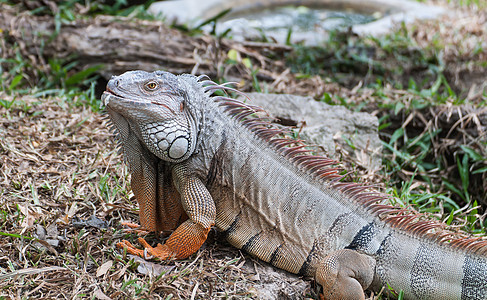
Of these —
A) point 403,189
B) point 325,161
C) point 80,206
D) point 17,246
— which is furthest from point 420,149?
point 17,246

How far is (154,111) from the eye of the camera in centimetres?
347

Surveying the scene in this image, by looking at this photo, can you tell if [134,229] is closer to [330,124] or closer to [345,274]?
[345,274]

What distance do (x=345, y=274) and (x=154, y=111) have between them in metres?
1.79

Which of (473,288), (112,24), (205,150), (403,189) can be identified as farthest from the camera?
(112,24)

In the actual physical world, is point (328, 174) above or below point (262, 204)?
above

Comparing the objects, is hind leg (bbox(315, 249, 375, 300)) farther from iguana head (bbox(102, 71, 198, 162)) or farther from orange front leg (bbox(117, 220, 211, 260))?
iguana head (bbox(102, 71, 198, 162))

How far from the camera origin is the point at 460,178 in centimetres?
570

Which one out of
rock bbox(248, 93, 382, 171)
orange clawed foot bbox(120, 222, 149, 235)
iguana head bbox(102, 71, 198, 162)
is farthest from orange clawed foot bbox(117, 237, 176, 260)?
rock bbox(248, 93, 382, 171)

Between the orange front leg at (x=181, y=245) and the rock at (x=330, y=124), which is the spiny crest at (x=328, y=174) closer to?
the orange front leg at (x=181, y=245)

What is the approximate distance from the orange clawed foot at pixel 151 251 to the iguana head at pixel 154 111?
0.70m

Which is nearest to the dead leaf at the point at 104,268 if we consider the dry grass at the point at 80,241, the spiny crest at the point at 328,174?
the dry grass at the point at 80,241

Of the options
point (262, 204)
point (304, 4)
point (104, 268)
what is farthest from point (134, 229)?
point (304, 4)

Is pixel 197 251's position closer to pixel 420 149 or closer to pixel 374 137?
pixel 374 137

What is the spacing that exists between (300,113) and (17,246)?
3370 mm
